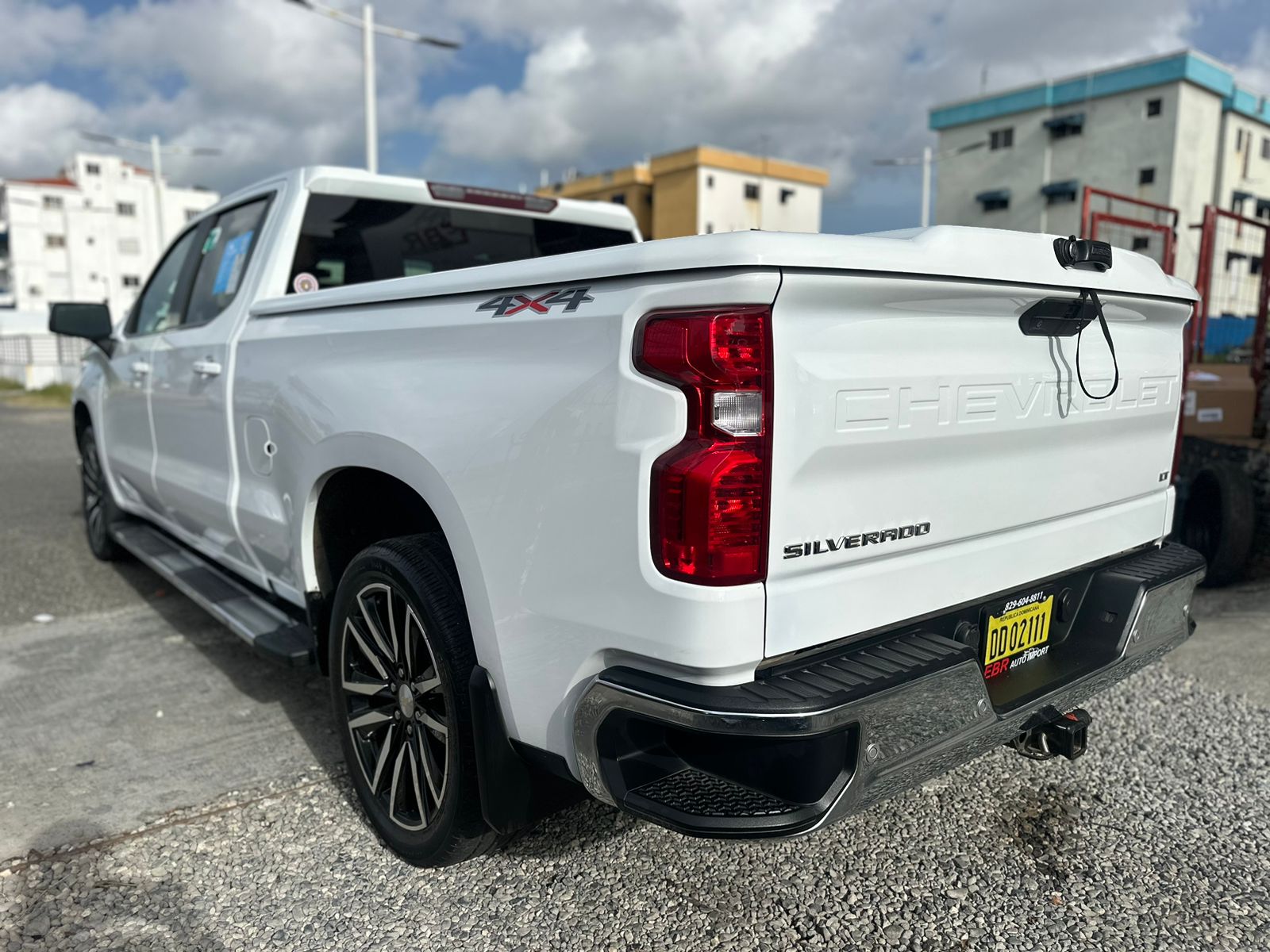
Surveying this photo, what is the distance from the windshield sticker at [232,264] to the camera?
3.70 meters

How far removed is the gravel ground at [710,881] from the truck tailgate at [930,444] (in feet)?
2.77

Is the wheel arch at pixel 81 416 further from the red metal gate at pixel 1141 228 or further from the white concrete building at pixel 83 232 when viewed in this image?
the white concrete building at pixel 83 232

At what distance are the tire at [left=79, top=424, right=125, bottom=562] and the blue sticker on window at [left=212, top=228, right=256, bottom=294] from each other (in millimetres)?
2298

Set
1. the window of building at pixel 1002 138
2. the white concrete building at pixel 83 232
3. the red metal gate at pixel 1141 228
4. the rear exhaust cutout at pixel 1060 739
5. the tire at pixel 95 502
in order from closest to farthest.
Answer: the rear exhaust cutout at pixel 1060 739, the tire at pixel 95 502, the red metal gate at pixel 1141 228, the window of building at pixel 1002 138, the white concrete building at pixel 83 232

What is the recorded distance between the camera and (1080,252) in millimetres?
2230

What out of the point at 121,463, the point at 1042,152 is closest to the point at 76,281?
the point at 1042,152

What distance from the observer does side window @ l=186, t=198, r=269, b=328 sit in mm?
3717

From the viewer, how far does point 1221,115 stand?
3781cm

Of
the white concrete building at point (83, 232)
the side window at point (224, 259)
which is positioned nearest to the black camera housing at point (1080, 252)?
the side window at point (224, 259)

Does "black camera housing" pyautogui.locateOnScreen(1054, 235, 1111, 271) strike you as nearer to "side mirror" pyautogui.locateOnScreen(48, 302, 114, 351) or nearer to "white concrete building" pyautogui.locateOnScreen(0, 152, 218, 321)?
A: "side mirror" pyautogui.locateOnScreen(48, 302, 114, 351)

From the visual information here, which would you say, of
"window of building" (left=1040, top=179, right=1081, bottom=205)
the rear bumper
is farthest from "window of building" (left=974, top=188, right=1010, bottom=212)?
the rear bumper

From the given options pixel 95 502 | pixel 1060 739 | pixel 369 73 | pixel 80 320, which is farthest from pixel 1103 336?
pixel 369 73

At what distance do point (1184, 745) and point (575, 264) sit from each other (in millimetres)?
2862

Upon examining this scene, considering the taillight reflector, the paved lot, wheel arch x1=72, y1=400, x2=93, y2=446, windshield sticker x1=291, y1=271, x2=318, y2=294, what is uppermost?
the taillight reflector
